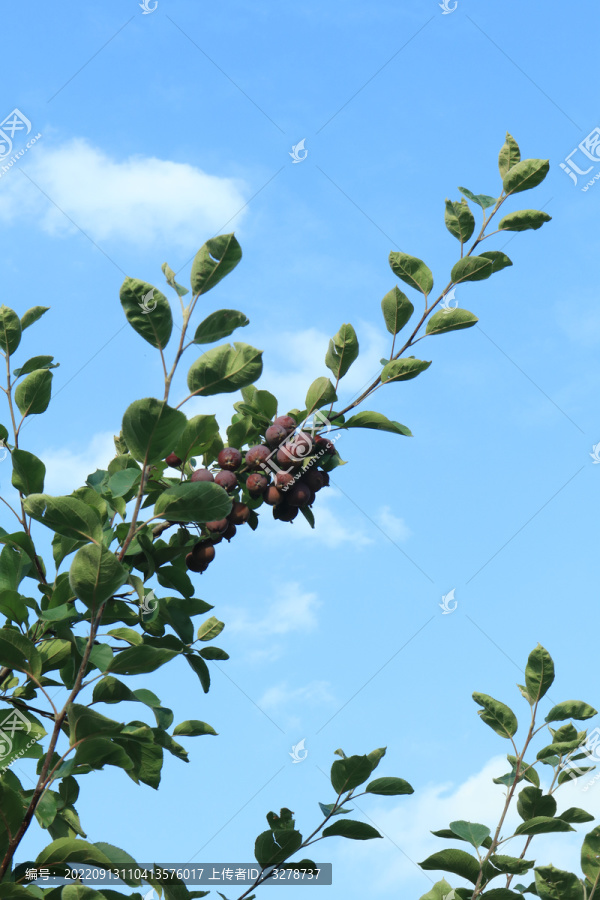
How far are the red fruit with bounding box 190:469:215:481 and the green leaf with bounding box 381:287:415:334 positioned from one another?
0.70 m

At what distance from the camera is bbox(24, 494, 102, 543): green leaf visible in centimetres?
164

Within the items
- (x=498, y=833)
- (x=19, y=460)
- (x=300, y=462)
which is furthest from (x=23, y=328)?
(x=498, y=833)

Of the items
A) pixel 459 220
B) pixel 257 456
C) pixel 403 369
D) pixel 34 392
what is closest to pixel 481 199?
pixel 459 220

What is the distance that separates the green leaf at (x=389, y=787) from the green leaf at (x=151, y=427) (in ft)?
4.36

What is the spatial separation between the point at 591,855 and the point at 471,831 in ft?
1.45

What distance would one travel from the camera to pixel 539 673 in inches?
92.6

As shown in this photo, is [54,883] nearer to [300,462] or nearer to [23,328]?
Answer: [300,462]

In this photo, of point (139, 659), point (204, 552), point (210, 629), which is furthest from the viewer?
point (210, 629)

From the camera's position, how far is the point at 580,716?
2418 mm

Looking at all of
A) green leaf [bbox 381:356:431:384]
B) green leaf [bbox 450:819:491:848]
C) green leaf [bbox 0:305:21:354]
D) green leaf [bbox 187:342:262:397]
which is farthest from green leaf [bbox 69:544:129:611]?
green leaf [bbox 0:305:21:354]

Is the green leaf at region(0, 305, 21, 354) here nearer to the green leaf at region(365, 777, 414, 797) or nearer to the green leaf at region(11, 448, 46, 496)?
the green leaf at region(11, 448, 46, 496)

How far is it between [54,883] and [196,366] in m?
1.19

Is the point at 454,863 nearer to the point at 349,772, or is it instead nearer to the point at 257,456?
the point at 349,772

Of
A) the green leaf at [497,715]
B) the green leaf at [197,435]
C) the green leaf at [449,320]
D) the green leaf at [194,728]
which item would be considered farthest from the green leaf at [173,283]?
the green leaf at [497,715]
